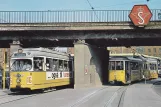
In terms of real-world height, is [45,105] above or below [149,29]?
below

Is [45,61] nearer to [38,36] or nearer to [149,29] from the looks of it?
[38,36]

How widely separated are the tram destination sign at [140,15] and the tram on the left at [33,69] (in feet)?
27.6

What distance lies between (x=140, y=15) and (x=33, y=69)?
41.3 ft

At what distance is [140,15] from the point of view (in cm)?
3259

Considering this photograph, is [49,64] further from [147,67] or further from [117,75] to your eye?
[147,67]

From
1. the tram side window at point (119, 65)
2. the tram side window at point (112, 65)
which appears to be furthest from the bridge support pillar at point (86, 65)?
the tram side window at point (119, 65)

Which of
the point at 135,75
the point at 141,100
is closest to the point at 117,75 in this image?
the point at 135,75

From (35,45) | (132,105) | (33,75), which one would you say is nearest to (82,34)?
(35,45)

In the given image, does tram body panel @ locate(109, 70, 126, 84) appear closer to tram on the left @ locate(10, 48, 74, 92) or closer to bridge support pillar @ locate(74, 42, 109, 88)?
bridge support pillar @ locate(74, 42, 109, 88)

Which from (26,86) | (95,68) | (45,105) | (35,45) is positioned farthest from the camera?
(35,45)

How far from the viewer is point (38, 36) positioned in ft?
113

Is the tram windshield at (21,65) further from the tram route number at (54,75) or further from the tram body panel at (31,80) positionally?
the tram route number at (54,75)

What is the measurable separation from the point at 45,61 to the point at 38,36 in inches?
353

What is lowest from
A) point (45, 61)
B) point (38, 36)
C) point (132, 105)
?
point (132, 105)
